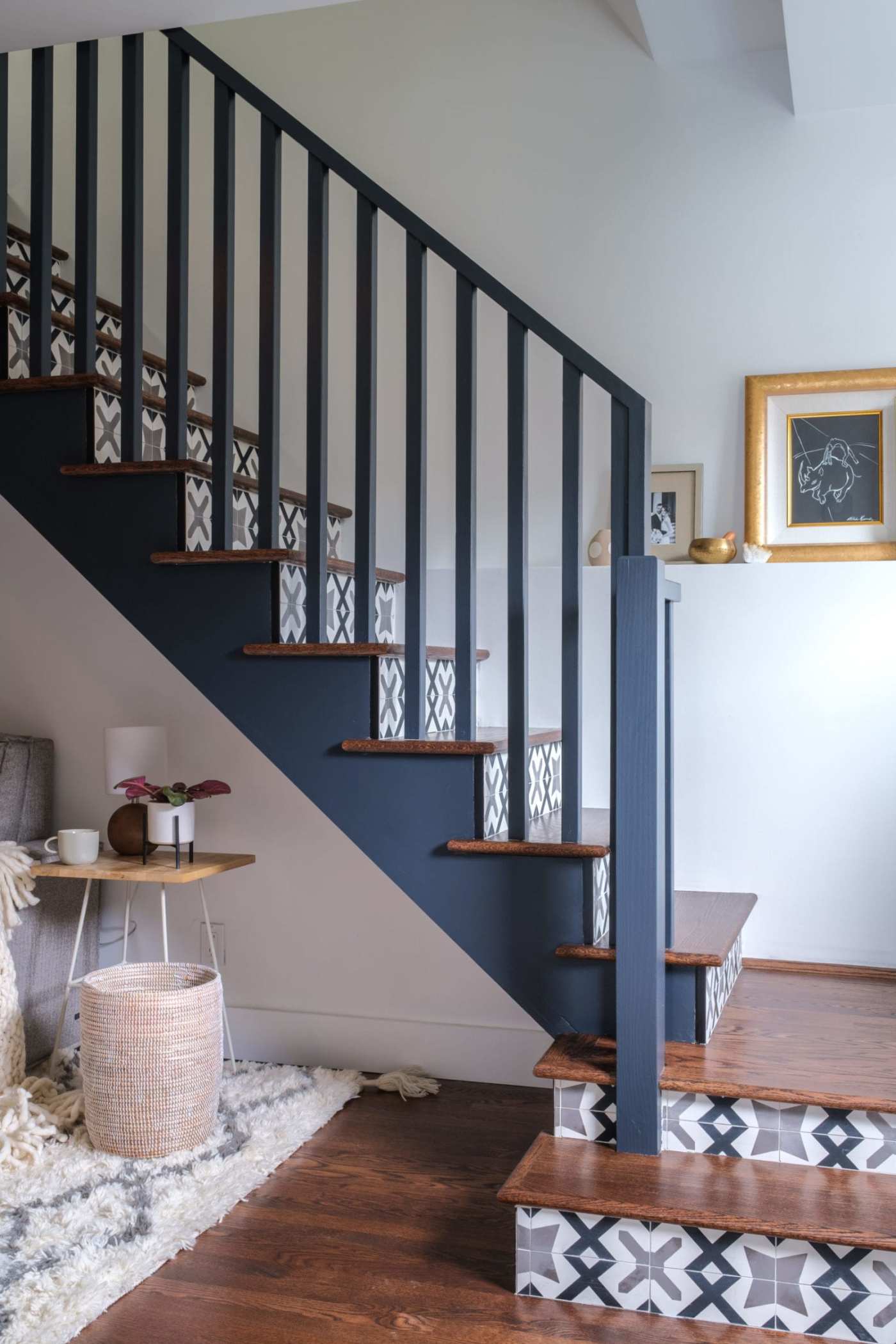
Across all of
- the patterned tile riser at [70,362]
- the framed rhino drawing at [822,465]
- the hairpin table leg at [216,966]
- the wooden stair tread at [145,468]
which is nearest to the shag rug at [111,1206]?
the hairpin table leg at [216,966]

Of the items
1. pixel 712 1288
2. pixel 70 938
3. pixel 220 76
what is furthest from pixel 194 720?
pixel 712 1288

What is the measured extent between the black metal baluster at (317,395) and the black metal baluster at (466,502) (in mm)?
288

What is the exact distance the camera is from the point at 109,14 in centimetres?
232

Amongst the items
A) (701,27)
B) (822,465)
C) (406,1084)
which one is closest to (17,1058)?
(406,1084)

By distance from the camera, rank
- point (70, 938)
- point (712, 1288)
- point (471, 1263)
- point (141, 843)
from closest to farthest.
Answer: point (712, 1288), point (471, 1263), point (141, 843), point (70, 938)

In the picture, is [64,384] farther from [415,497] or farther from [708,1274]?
[708,1274]

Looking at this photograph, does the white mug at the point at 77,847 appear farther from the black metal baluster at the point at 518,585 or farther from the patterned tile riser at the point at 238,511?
the black metal baluster at the point at 518,585

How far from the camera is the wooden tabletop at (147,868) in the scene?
270 cm

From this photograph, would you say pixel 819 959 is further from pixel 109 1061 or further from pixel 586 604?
pixel 109 1061

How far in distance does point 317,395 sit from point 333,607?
87 cm

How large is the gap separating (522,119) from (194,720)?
2014 mm

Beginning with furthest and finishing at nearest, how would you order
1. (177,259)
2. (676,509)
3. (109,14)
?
1. (676,509)
2. (177,259)
3. (109,14)

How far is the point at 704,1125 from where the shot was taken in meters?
2.09

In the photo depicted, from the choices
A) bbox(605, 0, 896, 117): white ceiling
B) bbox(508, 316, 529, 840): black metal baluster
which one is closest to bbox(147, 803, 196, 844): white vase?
bbox(508, 316, 529, 840): black metal baluster
